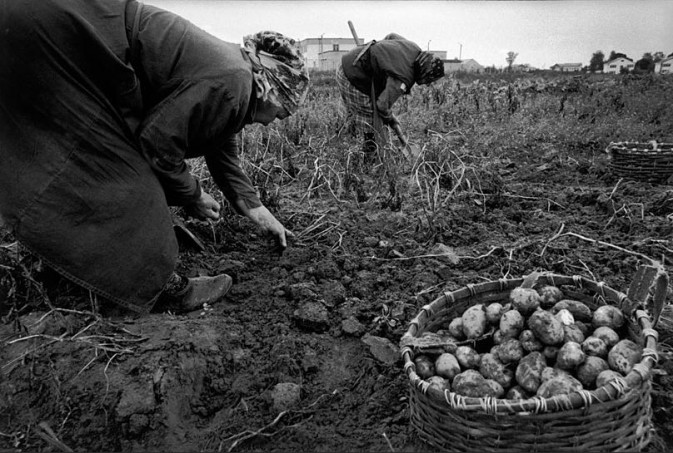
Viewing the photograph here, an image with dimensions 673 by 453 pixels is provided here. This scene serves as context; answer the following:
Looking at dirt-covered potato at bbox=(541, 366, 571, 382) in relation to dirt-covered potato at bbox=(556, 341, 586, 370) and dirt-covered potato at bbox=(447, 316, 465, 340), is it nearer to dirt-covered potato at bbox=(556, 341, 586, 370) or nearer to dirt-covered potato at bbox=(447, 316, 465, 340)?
dirt-covered potato at bbox=(556, 341, 586, 370)

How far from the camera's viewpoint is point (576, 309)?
1.70m

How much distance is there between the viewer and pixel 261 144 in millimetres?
4398

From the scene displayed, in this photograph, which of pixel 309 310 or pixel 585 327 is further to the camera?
pixel 309 310

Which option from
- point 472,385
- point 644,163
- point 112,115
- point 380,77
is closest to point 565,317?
point 472,385

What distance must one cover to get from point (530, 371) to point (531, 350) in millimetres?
104

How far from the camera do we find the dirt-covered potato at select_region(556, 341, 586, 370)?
1491 mm

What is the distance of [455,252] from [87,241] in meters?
1.77

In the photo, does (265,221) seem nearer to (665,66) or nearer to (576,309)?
(576,309)

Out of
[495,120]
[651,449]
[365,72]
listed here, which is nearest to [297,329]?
[651,449]

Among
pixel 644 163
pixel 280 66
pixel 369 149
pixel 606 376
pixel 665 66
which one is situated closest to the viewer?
pixel 606 376

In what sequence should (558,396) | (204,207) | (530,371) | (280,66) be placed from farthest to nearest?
(204,207), (280,66), (530,371), (558,396)

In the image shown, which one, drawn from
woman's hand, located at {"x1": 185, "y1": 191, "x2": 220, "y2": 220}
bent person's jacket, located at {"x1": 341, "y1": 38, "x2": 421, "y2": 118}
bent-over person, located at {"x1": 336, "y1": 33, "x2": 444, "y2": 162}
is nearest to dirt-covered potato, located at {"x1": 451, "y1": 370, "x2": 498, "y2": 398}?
woman's hand, located at {"x1": 185, "y1": 191, "x2": 220, "y2": 220}

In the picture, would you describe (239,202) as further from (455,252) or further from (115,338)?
(455,252)

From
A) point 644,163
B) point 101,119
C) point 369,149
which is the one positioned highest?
point 101,119
